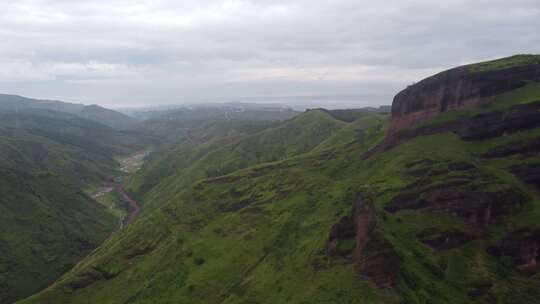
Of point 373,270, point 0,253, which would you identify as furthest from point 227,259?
point 0,253

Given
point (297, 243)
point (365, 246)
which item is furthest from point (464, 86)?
point (365, 246)

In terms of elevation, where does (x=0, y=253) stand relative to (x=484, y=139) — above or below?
below

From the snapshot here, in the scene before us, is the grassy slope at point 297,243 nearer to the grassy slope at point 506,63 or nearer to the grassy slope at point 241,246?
the grassy slope at point 241,246

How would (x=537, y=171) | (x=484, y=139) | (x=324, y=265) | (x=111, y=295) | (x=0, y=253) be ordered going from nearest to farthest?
(x=324, y=265), (x=537, y=171), (x=484, y=139), (x=111, y=295), (x=0, y=253)

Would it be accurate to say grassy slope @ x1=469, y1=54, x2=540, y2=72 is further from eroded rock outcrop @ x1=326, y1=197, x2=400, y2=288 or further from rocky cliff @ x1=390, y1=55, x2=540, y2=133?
eroded rock outcrop @ x1=326, y1=197, x2=400, y2=288

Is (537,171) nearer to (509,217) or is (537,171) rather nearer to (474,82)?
(509,217)

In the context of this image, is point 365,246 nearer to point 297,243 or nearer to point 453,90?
point 297,243
